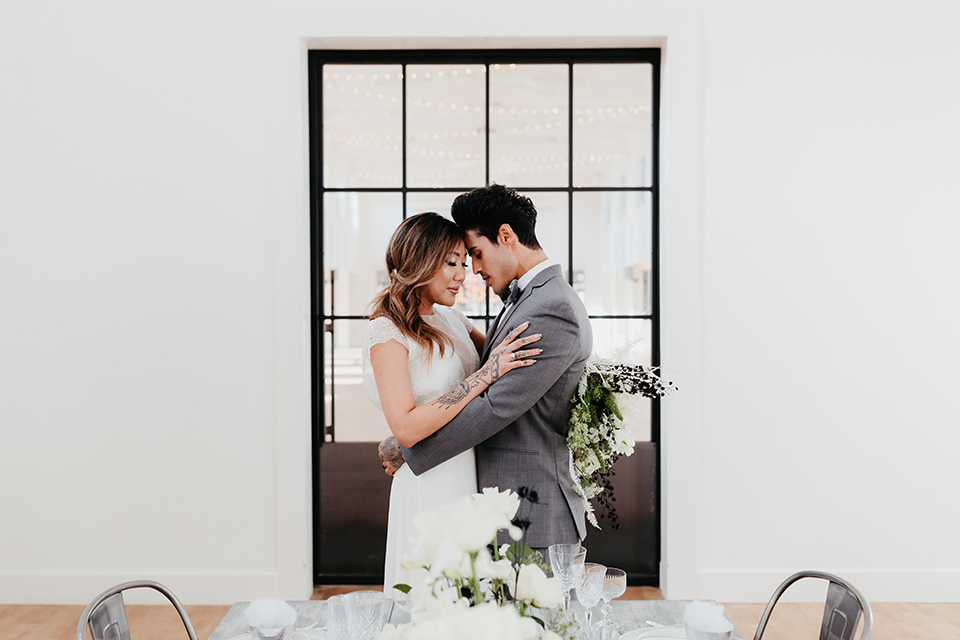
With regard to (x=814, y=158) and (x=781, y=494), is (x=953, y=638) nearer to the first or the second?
(x=781, y=494)

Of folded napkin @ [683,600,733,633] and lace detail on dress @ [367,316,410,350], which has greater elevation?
lace detail on dress @ [367,316,410,350]

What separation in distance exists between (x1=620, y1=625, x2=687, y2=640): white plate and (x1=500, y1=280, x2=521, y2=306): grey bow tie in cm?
98

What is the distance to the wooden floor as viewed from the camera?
287 cm

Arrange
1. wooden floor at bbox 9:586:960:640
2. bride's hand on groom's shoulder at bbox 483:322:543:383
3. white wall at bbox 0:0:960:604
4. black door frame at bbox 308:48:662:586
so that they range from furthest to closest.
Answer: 1. black door frame at bbox 308:48:662:586
2. white wall at bbox 0:0:960:604
3. wooden floor at bbox 9:586:960:640
4. bride's hand on groom's shoulder at bbox 483:322:543:383

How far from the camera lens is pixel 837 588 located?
5.55 feet

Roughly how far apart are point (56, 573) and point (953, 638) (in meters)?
4.02

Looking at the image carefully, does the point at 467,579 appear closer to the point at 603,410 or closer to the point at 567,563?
the point at 567,563

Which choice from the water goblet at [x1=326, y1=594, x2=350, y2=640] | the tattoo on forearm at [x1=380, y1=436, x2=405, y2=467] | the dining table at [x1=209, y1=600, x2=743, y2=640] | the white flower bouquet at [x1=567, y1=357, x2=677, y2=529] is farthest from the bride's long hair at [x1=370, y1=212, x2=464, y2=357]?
the water goblet at [x1=326, y1=594, x2=350, y2=640]

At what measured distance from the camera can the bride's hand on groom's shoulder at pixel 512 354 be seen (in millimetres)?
1910

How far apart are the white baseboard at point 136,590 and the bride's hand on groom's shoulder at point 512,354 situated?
6.24 feet

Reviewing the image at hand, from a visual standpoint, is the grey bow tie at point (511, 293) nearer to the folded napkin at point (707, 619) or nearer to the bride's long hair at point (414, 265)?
the bride's long hair at point (414, 265)

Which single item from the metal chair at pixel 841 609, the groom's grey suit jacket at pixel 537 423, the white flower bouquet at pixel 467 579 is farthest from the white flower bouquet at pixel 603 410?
the white flower bouquet at pixel 467 579

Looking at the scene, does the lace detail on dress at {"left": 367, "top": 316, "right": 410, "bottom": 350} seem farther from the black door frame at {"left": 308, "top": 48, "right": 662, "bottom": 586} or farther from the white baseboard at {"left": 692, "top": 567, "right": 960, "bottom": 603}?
the white baseboard at {"left": 692, "top": 567, "right": 960, "bottom": 603}

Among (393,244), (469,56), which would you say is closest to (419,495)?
(393,244)
